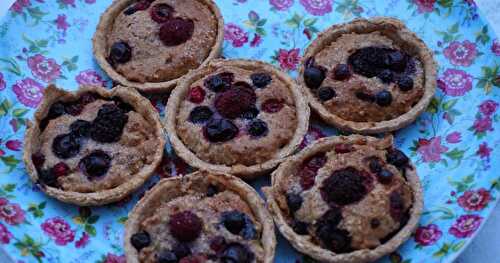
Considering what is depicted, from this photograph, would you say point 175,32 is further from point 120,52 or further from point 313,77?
point 313,77

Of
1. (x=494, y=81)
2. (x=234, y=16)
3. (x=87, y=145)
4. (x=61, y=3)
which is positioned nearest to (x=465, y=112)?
(x=494, y=81)

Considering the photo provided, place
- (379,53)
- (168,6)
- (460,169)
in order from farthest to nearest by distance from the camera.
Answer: (168,6)
(379,53)
(460,169)

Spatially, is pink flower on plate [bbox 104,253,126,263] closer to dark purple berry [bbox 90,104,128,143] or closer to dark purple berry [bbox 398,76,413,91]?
dark purple berry [bbox 90,104,128,143]

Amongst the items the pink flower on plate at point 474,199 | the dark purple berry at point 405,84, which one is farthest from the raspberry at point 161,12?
the pink flower on plate at point 474,199

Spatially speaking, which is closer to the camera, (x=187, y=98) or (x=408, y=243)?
(x=408, y=243)

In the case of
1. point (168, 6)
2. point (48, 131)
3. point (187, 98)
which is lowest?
point (48, 131)

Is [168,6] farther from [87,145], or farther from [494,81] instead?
[494,81]

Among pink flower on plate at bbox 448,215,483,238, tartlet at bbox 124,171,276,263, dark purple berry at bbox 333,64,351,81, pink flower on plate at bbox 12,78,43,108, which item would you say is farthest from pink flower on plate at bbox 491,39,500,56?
pink flower on plate at bbox 12,78,43,108
